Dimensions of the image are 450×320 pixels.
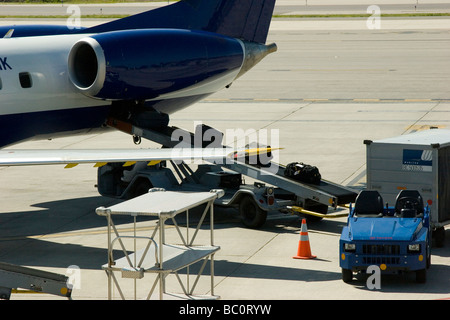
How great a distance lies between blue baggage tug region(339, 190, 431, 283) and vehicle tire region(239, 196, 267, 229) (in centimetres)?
359

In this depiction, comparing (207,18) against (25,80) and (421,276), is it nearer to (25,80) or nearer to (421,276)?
(25,80)

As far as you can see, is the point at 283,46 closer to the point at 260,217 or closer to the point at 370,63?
the point at 370,63

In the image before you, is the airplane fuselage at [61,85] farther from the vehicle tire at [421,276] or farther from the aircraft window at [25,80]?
the vehicle tire at [421,276]

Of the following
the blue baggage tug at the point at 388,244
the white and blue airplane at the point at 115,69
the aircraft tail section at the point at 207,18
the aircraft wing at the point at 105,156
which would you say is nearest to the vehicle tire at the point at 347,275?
the blue baggage tug at the point at 388,244

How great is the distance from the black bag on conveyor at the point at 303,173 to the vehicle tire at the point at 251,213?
3.81 feet

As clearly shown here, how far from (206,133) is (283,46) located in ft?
132

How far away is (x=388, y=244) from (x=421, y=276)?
84cm

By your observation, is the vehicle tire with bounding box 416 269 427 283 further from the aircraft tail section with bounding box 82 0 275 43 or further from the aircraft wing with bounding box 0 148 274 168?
the aircraft tail section with bounding box 82 0 275 43

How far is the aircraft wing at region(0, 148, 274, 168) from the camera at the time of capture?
17.2m

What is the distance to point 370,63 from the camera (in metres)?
51.1

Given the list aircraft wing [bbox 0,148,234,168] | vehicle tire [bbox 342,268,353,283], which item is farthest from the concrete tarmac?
aircraft wing [bbox 0,148,234,168]

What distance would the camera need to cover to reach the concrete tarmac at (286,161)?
16.1 meters

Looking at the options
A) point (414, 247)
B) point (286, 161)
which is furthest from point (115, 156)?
point (286, 161)
